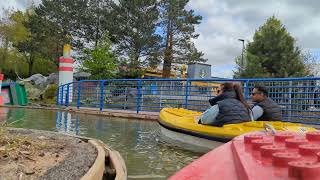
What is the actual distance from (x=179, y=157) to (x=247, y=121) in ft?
3.85

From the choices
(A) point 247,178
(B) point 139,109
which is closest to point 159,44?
(B) point 139,109

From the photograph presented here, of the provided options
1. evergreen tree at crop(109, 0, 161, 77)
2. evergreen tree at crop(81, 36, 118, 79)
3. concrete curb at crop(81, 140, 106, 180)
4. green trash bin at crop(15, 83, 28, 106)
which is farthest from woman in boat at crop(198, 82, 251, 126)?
evergreen tree at crop(109, 0, 161, 77)

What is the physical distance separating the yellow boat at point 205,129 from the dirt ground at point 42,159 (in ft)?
6.89

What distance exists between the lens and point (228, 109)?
6625 millimetres

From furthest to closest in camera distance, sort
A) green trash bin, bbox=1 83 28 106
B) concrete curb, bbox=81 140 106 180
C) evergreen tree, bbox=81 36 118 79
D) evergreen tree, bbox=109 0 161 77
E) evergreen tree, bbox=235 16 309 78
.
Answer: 1. evergreen tree, bbox=109 0 161 77
2. evergreen tree, bbox=81 36 118 79
3. evergreen tree, bbox=235 16 309 78
4. green trash bin, bbox=1 83 28 106
5. concrete curb, bbox=81 140 106 180

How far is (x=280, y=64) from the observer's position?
24375mm

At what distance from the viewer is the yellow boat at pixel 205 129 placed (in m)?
5.99

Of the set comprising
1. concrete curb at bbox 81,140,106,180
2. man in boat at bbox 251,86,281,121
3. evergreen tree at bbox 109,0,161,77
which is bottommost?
concrete curb at bbox 81,140,106,180

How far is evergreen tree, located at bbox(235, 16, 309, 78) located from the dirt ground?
20.6m

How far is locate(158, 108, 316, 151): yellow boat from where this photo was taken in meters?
5.99

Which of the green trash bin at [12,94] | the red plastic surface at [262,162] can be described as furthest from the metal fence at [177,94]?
the red plastic surface at [262,162]

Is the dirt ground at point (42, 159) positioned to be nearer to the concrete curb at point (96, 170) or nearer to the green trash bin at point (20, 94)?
the concrete curb at point (96, 170)

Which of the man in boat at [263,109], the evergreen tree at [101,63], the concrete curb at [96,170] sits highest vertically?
the evergreen tree at [101,63]

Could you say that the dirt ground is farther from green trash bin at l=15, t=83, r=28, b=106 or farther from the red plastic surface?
green trash bin at l=15, t=83, r=28, b=106
